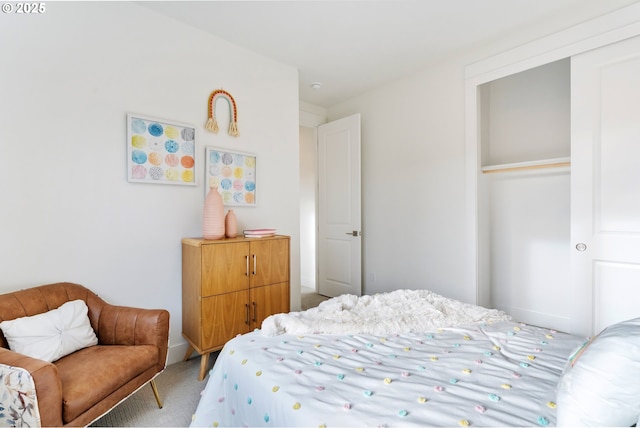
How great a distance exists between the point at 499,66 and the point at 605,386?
2.76 m

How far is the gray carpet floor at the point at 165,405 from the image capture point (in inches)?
64.7

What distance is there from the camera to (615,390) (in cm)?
72

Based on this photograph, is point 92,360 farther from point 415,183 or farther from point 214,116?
point 415,183

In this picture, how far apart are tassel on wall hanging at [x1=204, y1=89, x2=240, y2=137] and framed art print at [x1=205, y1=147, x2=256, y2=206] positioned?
0.58 feet

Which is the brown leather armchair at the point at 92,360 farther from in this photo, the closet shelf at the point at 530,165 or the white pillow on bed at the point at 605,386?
the closet shelf at the point at 530,165

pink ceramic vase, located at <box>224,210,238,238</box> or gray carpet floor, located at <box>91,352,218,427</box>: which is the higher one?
pink ceramic vase, located at <box>224,210,238,238</box>

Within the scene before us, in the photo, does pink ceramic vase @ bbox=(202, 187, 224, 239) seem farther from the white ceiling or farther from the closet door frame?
the closet door frame

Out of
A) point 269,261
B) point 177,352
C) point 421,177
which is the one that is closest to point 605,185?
point 421,177

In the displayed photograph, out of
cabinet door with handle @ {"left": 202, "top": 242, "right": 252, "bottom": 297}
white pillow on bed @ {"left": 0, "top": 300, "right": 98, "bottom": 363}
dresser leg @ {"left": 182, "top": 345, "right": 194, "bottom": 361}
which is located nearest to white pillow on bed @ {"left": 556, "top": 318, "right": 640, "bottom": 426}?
cabinet door with handle @ {"left": 202, "top": 242, "right": 252, "bottom": 297}

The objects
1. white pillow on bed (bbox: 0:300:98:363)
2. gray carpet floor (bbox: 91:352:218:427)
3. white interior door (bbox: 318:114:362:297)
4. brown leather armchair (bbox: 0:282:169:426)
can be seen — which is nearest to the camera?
brown leather armchair (bbox: 0:282:169:426)

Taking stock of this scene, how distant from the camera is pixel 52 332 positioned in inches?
59.6

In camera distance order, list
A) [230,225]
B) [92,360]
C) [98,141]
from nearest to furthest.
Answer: [92,360], [98,141], [230,225]

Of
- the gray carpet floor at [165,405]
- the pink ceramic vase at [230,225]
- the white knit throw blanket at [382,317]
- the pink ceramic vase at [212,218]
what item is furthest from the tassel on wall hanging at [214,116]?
the gray carpet floor at [165,405]

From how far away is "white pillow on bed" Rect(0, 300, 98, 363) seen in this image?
141 cm
